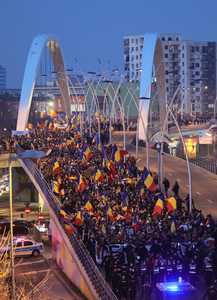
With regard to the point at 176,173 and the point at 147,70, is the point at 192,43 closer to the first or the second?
the point at 147,70

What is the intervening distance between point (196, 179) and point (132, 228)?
69.8 ft

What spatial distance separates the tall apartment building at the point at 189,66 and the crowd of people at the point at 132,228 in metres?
93.7

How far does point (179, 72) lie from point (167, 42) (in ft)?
21.0

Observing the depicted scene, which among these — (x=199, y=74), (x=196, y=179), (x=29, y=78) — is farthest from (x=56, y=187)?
(x=199, y=74)

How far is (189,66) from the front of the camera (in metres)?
130

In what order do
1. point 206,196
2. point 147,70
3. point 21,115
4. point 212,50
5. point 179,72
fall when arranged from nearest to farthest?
point 206,196 → point 147,70 → point 21,115 → point 179,72 → point 212,50

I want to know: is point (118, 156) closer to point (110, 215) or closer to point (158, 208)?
point (158, 208)

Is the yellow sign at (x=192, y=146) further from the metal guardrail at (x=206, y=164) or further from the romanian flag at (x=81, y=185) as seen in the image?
the romanian flag at (x=81, y=185)

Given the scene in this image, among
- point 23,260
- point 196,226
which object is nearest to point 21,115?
point 23,260

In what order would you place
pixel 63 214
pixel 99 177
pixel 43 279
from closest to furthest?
pixel 63 214
pixel 43 279
pixel 99 177

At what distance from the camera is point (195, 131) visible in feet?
216

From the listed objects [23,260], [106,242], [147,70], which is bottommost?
[23,260]

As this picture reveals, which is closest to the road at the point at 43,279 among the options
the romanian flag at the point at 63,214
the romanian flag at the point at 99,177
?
the romanian flag at the point at 63,214

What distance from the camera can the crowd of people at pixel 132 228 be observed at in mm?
16859
